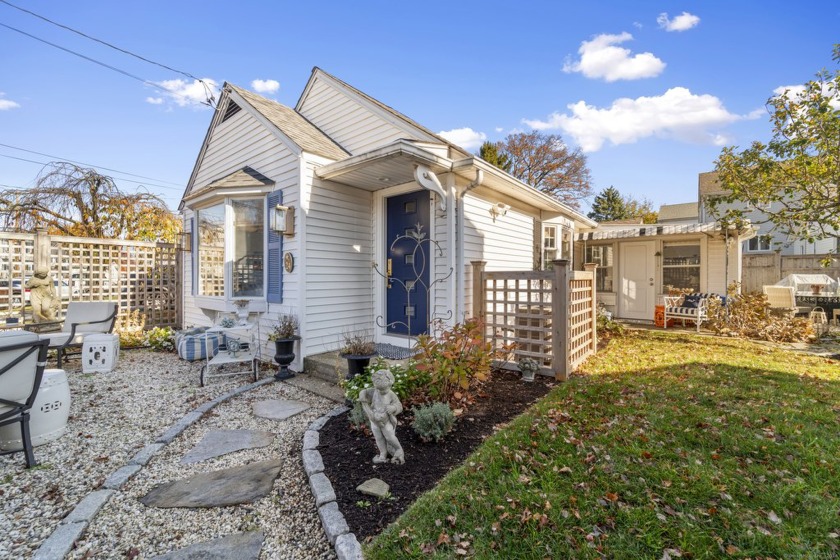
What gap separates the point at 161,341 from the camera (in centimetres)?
738

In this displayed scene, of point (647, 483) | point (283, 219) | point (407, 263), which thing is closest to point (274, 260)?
point (283, 219)

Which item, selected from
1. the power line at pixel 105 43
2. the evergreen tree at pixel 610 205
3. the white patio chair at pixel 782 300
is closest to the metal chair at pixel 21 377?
the power line at pixel 105 43

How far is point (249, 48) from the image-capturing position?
30.1 feet

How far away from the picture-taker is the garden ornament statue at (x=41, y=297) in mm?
6223

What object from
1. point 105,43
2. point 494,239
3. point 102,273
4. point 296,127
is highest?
point 105,43

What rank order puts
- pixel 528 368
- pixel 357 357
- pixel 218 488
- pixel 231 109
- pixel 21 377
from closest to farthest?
pixel 218 488, pixel 21 377, pixel 357 357, pixel 528 368, pixel 231 109

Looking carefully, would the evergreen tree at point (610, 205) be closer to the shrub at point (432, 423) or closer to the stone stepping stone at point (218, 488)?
the shrub at point (432, 423)

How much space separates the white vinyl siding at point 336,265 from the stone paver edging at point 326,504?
2.48 meters

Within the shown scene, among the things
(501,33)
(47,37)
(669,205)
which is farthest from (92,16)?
(669,205)

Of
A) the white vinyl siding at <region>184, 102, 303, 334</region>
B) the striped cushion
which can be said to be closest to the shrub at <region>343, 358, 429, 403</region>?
the white vinyl siding at <region>184, 102, 303, 334</region>

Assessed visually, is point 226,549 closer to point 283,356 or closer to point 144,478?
point 144,478

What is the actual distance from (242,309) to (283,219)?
167cm

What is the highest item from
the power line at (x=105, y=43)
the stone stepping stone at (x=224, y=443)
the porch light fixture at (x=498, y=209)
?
the power line at (x=105, y=43)

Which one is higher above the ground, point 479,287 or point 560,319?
point 479,287
